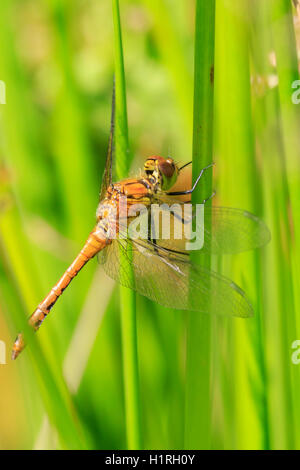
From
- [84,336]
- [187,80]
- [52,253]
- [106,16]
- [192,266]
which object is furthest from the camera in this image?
[106,16]

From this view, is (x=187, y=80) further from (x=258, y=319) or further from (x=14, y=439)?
(x=14, y=439)

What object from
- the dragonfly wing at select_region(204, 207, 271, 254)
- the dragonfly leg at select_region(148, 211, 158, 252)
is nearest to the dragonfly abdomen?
the dragonfly leg at select_region(148, 211, 158, 252)

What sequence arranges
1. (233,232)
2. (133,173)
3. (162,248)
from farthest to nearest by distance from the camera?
1. (133,173)
2. (162,248)
3. (233,232)

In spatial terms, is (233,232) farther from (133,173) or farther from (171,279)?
(133,173)

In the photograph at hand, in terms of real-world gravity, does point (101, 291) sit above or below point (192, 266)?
above

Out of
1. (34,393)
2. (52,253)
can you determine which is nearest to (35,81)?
(52,253)

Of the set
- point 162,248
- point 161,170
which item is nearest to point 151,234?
point 162,248

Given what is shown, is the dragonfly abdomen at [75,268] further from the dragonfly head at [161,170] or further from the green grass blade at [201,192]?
the green grass blade at [201,192]
